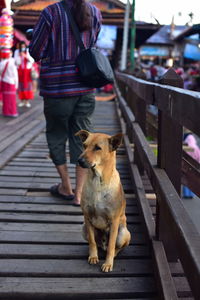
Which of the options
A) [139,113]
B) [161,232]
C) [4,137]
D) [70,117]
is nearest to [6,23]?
[4,137]

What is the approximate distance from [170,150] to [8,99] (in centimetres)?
758

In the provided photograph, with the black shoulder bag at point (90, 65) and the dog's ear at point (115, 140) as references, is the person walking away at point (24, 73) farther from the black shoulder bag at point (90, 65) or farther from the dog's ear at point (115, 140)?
the dog's ear at point (115, 140)

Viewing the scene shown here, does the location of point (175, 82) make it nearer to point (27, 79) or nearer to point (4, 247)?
point (4, 247)

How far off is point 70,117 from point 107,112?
787cm

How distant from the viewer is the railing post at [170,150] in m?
2.48

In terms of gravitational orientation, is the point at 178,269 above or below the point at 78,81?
below

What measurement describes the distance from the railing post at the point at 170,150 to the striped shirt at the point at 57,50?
43.4 inches

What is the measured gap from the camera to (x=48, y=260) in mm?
2730

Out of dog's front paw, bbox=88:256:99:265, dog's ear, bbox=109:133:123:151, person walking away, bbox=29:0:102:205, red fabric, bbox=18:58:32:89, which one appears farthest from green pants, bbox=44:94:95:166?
red fabric, bbox=18:58:32:89

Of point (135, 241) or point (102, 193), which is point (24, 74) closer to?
point (135, 241)

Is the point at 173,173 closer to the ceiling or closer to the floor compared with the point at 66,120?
closer to the floor

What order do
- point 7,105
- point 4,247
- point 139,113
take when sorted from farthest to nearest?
point 7,105
point 139,113
point 4,247

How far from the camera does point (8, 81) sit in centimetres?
953

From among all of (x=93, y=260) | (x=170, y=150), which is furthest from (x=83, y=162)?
(x=93, y=260)
